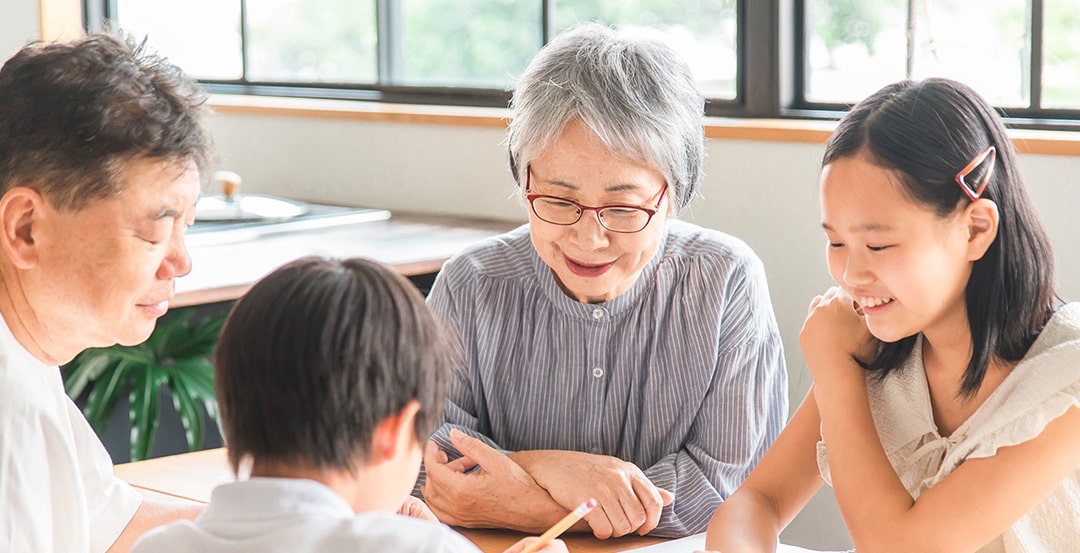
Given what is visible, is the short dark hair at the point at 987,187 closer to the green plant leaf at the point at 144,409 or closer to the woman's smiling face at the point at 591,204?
the woman's smiling face at the point at 591,204

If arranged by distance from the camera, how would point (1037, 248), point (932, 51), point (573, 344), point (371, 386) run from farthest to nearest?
point (932, 51)
point (573, 344)
point (1037, 248)
point (371, 386)

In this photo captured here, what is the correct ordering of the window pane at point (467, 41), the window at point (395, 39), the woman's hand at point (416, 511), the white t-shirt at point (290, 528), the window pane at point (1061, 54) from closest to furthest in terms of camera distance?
the white t-shirt at point (290, 528), the woman's hand at point (416, 511), the window pane at point (1061, 54), the window at point (395, 39), the window pane at point (467, 41)

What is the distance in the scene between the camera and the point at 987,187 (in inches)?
57.7

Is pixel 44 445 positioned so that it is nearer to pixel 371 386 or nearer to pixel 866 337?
pixel 371 386

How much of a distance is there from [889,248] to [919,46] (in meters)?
1.57

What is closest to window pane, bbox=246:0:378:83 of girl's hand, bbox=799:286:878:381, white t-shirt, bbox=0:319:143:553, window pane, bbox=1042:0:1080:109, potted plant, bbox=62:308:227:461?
potted plant, bbox=62:308:227:461

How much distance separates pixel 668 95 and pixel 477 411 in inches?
22.0

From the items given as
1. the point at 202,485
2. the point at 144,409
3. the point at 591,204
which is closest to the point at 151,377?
the point at 144,409

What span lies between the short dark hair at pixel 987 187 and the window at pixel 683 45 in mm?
1153

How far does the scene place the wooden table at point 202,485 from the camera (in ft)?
5.42

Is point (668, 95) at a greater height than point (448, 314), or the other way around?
point (668, 95)

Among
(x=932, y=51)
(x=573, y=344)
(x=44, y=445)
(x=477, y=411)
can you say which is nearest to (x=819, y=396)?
(x=573, y=344)

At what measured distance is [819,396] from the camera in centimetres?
163

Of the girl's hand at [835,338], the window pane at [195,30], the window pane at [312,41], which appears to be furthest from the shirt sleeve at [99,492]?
the window pane at [195,30]
